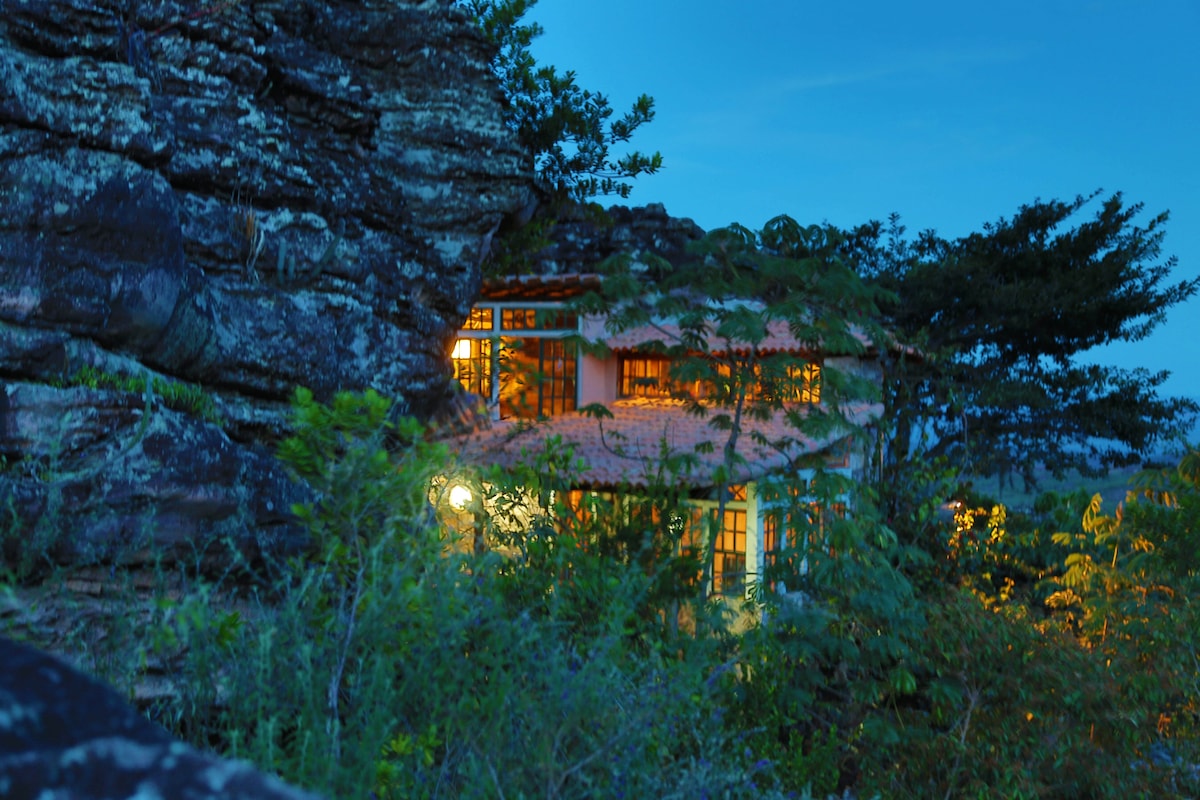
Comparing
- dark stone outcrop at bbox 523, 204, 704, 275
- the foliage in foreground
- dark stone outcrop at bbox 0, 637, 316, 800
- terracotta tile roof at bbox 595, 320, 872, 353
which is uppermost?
dark stone outcrop at bbox 523, 204, 704, 275

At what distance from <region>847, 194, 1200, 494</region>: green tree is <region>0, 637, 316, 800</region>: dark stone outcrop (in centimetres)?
2308

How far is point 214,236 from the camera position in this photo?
27.0 feet

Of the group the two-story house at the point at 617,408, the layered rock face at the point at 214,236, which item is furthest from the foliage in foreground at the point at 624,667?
the two-story house at the point at 617,408

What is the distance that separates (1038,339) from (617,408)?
1389cm

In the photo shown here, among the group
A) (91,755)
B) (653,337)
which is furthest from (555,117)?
(91,755)

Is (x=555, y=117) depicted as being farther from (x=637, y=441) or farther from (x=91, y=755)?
(x=91, y=755)

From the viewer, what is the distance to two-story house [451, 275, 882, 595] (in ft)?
42.5

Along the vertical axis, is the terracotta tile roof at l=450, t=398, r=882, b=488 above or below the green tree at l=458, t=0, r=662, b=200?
below

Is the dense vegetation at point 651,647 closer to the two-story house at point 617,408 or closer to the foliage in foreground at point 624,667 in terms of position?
the foliage in foreground at point 624,667

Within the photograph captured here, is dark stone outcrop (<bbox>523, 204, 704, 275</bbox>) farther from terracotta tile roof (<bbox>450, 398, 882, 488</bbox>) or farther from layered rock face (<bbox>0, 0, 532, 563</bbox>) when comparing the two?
layered rock face (<bbox>0, 0, 532, 563</bbox>)

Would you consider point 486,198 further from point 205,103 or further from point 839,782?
point 839,782

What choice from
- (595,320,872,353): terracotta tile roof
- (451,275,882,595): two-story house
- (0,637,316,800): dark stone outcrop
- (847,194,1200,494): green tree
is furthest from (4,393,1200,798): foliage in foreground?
(847,194,1200,494): green tree

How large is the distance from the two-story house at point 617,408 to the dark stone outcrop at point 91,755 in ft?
32.9

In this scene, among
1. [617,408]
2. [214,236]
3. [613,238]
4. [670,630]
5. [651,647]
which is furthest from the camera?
[613,238]
